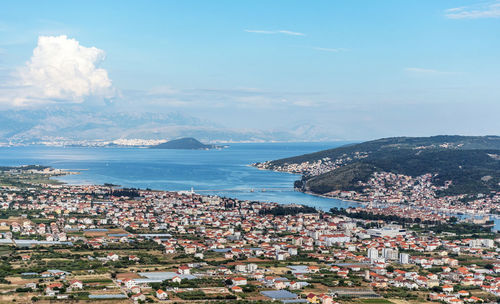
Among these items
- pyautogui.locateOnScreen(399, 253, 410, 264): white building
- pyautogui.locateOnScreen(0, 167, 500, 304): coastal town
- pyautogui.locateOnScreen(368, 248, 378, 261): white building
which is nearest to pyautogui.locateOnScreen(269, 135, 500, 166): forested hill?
pyautogui.locateOnScreen(0, 167, 500, 304): coastal town

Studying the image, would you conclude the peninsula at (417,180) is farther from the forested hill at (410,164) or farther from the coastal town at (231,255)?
the coastal town at (231,255)

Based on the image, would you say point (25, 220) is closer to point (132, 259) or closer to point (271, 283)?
point (132, 259)

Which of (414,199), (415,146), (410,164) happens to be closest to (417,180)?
(410,164)

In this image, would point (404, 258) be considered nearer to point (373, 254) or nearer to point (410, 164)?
point (373, 254)

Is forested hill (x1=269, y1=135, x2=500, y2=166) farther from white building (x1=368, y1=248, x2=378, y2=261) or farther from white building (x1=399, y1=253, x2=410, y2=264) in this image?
white building (x1=399, y1=253, x2=410, y2=264)

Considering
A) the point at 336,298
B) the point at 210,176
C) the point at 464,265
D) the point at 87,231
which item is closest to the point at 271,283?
the point at 336,298

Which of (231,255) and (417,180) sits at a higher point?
(417,180)

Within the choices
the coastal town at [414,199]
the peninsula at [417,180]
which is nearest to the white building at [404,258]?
the coastal town at [414,199]
